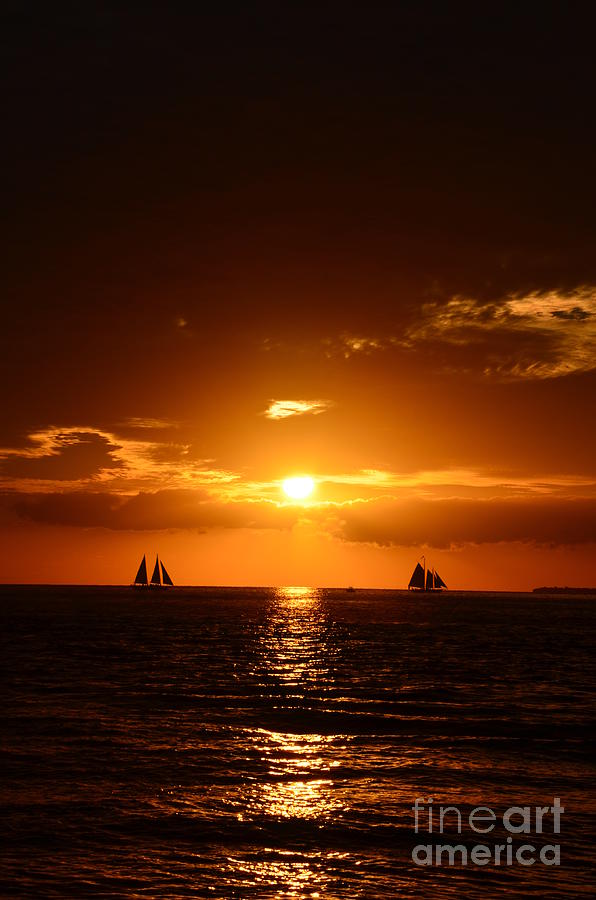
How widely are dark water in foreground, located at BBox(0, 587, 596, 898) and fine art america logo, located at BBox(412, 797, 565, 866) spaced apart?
25 cm

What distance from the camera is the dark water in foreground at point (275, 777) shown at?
18078 millimetres

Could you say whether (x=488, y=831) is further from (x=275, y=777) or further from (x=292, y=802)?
(x=275, y=777)

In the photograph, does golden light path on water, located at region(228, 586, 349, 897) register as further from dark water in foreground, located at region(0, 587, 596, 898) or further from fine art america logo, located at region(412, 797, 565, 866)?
fine art america logo, located at region(412, 797, 565, 866)

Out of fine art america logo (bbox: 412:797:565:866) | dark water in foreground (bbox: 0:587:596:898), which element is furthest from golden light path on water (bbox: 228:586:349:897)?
fine art america logo (bbox: 412:797:565:866)

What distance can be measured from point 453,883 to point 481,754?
46.7 ft

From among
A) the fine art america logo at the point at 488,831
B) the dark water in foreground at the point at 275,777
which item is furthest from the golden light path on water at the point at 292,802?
the fine art america logo at the point at 488,831

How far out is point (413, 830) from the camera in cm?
2142

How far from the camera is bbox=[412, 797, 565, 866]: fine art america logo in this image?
1955 cm

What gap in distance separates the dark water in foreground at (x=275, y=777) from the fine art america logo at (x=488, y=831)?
25 cm

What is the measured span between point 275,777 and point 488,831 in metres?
8.12

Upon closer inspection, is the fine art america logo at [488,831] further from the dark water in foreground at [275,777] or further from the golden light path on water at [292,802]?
the golden light path on water at [292,802]

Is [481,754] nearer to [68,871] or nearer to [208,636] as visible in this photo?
[68,871]

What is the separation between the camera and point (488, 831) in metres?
21.6

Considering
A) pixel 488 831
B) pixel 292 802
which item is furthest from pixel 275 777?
pixel 488 831
